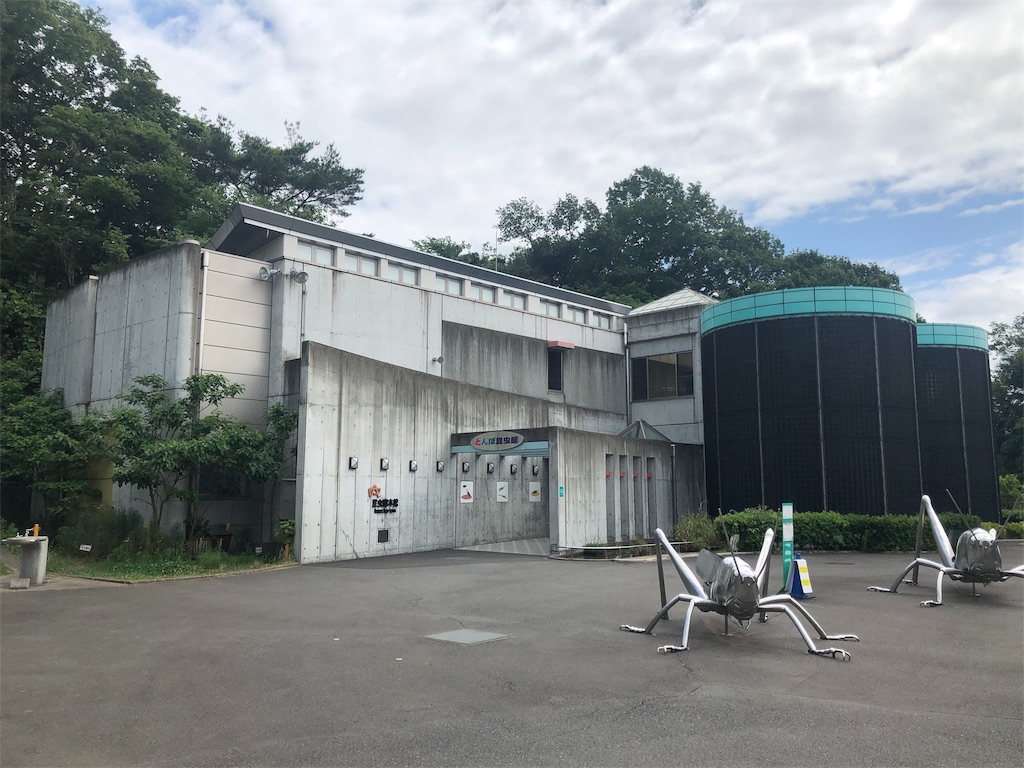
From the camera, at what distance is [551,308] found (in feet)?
106

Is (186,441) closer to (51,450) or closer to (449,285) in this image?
(51,450)

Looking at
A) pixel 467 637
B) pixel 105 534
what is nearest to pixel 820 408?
pixel 467 637

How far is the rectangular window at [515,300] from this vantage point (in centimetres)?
3053

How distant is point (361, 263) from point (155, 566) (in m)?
12.4

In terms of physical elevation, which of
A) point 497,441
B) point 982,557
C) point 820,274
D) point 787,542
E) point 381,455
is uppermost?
point 820,274

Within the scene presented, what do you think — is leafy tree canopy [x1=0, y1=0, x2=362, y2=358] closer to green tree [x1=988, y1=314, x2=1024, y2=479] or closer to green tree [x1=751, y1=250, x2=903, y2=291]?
green tree [x1=751, y1=250, x2=903, y2=291]

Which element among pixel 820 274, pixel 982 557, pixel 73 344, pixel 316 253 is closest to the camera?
pixel 982 557

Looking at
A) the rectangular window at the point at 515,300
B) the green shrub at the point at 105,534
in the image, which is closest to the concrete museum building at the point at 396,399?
the rectangular window at the point at 515,300

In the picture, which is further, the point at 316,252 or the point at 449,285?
the point at 449,285

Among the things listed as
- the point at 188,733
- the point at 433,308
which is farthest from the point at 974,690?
the point at 433,308

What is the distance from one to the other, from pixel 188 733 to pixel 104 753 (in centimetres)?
56

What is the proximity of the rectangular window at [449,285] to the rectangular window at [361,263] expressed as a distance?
275cm

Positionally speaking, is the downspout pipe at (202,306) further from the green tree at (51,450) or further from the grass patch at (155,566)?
the grass patch at (155,566)

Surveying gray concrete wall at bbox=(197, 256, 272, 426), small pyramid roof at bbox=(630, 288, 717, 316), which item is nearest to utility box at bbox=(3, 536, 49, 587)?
gray concrete wall at bbox=(197, 256, 272, 426)
